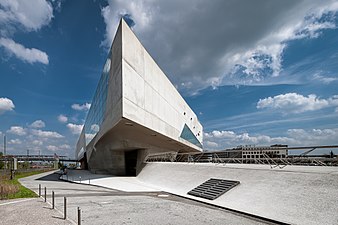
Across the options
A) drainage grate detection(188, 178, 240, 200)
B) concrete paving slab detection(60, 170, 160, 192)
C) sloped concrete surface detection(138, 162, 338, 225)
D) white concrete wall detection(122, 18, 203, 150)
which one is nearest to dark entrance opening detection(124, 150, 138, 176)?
white concrete wall detection(122, 18, 203, 150)

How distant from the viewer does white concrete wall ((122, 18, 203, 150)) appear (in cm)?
2136

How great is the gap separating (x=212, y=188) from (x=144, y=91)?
14579mm

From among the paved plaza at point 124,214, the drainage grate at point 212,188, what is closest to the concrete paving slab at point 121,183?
the drainage grate at point 212,188

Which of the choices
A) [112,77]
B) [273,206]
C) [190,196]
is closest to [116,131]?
[112,77]

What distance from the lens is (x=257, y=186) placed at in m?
10.9

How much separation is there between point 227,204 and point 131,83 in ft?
48.9

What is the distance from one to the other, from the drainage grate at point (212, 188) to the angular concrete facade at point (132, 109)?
9615mm

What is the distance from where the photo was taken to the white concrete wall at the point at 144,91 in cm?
2136

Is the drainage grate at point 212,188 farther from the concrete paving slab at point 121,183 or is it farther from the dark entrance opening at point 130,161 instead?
the dark entrance opening at point 130,161

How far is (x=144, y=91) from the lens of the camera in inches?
976

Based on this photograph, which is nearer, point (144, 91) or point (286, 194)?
point (286, 194)

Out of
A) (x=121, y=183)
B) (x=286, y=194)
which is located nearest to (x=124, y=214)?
(x=286, y=194)

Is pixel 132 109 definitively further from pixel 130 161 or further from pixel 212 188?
pixel 130 161

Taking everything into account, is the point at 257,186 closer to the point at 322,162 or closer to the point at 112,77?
the point at 322,162
